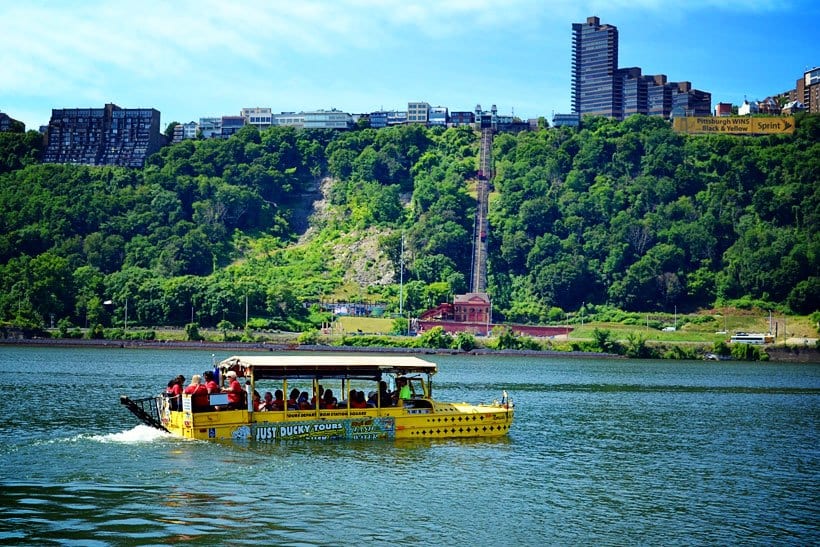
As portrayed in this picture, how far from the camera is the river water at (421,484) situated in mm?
35031

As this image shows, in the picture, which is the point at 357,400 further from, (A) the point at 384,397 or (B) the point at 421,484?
(B) the point at 421,484

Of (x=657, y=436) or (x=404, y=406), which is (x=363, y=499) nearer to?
(x=404, y=406)

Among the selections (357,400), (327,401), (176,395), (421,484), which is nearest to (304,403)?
(327,401)

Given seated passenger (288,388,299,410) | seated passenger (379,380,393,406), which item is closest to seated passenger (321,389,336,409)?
seated passenger (288,388,299,410)

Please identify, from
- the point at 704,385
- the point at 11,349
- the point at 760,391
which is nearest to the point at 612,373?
the point at 704,385

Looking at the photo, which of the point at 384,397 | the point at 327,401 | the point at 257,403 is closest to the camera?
the point at 257,403

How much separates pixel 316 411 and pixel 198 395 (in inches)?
234

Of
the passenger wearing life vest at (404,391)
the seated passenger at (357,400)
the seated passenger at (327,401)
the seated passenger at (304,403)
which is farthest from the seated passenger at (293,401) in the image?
the passenger wearing life vest at (404,391)

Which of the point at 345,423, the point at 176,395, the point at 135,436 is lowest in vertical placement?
the point at 135,436

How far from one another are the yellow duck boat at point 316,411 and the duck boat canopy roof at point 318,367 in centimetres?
5

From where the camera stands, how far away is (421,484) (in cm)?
4288

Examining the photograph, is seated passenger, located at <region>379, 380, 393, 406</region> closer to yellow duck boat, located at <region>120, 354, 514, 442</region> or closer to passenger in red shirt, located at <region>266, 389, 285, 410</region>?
yellow duck boat, located at <region>120, 354, 514, 442</region>

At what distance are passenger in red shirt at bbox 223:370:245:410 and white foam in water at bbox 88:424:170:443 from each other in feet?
11.9

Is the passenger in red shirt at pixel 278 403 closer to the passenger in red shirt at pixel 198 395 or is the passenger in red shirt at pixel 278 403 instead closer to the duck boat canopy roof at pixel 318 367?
the duck boat canopy roof at pixel 318 367
